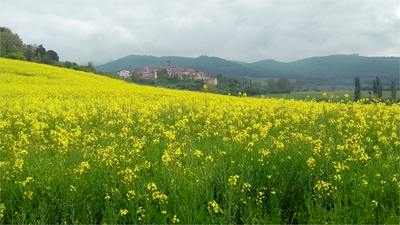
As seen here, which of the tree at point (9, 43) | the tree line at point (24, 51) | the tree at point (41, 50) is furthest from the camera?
the tree at point (41, 50)

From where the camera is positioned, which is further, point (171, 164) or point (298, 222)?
point (171, 164)

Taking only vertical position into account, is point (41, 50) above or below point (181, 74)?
above

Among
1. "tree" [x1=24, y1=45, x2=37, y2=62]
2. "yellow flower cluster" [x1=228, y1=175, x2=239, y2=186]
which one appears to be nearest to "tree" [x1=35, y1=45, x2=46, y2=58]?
"tree" [x1=24, y1=45, x2=37, y2=62]

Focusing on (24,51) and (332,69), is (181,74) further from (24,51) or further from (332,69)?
(332,69)

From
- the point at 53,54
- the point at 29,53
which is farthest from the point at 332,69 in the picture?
the point at 29,53

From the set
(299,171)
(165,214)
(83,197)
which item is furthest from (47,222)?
(299,171)

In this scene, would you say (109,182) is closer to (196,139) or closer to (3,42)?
(196,139)

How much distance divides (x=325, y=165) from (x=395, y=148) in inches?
95.1

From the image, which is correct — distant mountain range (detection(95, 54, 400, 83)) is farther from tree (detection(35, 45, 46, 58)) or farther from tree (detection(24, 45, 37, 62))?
tree (detection(35, 45, 46, 58))

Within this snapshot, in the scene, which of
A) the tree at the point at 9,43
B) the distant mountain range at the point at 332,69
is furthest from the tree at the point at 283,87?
the tree at the point at 9,43

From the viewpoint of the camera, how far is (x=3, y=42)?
5200cm

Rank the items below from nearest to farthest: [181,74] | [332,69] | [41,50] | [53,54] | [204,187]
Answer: [204,187] < [41,50] < [181,74] < [53,54] < [332,69]

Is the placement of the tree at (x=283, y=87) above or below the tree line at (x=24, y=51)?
below

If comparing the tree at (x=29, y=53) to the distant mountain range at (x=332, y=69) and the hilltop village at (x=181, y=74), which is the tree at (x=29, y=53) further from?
the distant mountain range at (x=332, y=69)
